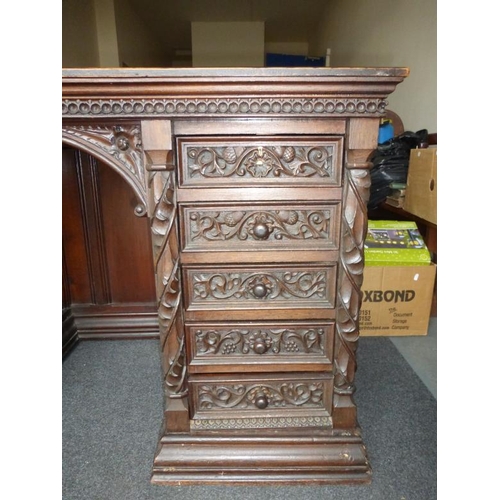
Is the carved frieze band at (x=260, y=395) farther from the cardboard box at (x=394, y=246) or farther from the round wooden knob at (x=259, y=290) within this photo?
the cardboard box at (x=394, y=246)

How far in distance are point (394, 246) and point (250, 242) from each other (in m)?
0.98

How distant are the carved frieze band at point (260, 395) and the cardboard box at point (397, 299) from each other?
2.41ft

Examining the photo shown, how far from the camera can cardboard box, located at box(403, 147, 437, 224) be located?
1423 mm

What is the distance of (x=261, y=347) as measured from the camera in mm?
883

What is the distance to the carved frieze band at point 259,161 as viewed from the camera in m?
0.77

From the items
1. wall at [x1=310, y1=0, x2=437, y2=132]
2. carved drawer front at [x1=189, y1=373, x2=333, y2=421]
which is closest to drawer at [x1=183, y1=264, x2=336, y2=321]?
carved drawer front at [x1=189, y1=373, x2=333, y2=421]

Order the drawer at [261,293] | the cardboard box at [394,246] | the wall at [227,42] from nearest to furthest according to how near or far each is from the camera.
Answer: the drawer at [261,293], the cardboard box at [394,246], the wall at [227,42]

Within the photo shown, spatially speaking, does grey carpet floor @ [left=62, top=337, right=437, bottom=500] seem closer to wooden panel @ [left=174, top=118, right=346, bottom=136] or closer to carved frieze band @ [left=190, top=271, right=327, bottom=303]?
carved frieze band @ [left=190, top=271, right=327, bottom=303]

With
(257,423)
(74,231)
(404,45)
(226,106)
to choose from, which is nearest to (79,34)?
(74,231)

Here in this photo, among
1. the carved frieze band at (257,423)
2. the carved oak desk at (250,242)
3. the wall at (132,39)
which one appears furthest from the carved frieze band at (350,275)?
the wall at (132,39)

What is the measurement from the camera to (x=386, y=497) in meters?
0.87

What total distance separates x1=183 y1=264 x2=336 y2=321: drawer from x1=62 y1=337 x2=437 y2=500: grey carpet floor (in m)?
0.46

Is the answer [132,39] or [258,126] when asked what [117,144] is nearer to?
[258,126]

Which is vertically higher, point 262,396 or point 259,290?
point 259,290
